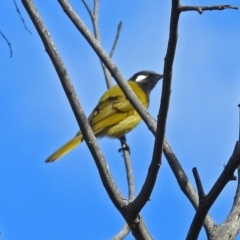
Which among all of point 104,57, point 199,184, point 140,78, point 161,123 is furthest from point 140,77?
point 199,184

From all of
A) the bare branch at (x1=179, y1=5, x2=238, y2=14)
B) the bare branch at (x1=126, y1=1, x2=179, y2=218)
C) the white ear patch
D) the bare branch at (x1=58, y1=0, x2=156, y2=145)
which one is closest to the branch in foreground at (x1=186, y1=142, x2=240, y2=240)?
the bare branch at (x1=126, y1=1, x2=179, y2=218)

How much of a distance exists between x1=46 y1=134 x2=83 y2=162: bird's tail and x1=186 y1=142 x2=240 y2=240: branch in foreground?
4.37 meters

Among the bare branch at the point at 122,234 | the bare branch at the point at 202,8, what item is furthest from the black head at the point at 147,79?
the bare branch at the point at 202,8

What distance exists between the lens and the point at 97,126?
7.98 meters

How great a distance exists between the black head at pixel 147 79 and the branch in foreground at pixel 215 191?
669 cm

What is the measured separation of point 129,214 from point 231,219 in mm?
499

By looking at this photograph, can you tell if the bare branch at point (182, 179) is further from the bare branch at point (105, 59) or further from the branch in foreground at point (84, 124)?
the branch in foreground at point (84, 124)

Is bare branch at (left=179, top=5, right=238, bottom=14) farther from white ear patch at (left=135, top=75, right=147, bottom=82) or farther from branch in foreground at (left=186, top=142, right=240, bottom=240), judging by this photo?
white ear patch at (left=135, top=75, right=147, bottom=82)

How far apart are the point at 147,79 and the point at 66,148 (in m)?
2.99

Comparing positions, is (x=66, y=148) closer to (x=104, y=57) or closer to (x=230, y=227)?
(x=104, y=57)

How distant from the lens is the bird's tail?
688cm

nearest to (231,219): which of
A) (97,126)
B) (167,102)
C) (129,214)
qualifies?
(129,214)

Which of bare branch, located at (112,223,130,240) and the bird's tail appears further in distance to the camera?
the bird's tail

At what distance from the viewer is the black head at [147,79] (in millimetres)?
9391
